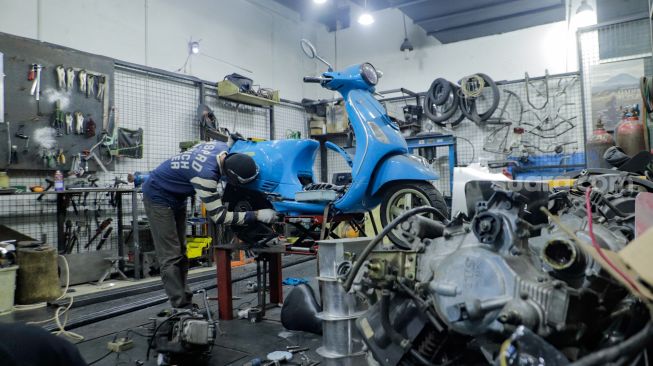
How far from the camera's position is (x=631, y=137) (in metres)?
4.15

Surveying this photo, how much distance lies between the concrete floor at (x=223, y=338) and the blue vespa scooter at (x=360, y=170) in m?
0.89

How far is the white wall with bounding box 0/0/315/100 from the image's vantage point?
4695 millimetres

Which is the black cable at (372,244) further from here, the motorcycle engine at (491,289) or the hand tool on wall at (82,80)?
the hand tool on wall at (82,80)

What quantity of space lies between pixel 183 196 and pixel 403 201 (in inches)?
62.0

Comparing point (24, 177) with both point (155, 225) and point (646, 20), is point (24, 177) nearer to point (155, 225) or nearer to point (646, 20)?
point (155, 225)

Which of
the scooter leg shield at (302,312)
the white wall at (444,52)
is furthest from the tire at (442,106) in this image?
the scooter leg shield at (302,312)

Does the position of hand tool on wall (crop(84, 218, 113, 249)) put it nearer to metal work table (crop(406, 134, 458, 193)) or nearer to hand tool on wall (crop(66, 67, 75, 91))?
hand tool on wall (crop(66, 67, 75, 91))

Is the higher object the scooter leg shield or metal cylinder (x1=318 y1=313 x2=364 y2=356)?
metal cylinder (x1=318 y1=313 x2=364 y2=356)

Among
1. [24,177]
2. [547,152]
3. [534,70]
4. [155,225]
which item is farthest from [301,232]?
[534,70]

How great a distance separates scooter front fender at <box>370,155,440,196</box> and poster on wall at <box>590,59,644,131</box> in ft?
13.4

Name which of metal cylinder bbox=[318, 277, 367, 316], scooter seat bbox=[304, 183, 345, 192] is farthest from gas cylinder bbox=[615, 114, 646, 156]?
metal cylinder bbox=[318, 277, 367, 316]

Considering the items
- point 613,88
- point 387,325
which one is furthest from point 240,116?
point 387,325

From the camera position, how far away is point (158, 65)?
18.9ft

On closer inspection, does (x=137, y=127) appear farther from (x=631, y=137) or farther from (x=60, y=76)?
(x=631, y=137)
